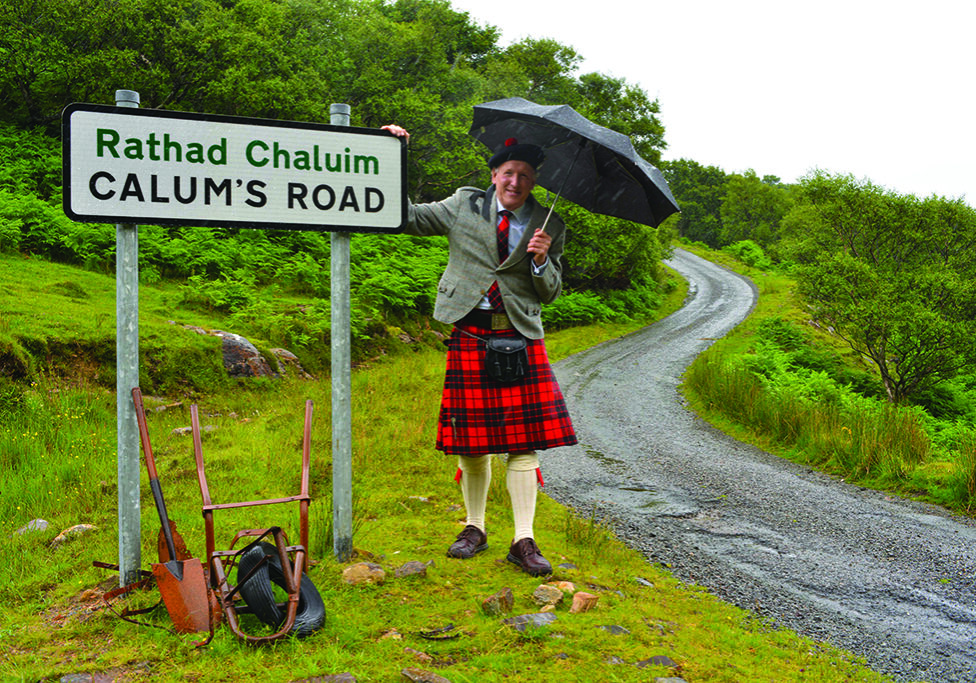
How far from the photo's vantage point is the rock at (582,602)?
2.91m

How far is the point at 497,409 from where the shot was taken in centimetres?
351

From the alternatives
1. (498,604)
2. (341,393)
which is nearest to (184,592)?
(341,393)

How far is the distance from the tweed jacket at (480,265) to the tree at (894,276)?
14.8 meters

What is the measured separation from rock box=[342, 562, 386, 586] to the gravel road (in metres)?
1.74

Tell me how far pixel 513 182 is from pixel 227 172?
4.62 ft

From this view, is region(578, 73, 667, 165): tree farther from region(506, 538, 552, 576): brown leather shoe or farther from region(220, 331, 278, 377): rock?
region(506, 538, 552, 576): brown leather shoe

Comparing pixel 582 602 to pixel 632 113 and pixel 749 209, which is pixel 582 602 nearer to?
pixel 632 113

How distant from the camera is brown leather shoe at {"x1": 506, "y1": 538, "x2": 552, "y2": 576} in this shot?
332cm

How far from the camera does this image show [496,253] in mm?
3533

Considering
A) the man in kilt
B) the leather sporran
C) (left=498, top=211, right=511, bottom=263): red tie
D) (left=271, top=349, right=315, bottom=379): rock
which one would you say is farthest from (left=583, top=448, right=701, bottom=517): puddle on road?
(left=271, top=349, right=315, bottom=379): rock

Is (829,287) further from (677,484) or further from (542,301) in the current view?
(542,301)

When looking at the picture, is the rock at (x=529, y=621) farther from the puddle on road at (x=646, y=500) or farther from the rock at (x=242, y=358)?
the rock at (x=242, y=358)

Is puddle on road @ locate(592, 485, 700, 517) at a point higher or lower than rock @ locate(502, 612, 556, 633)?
lower

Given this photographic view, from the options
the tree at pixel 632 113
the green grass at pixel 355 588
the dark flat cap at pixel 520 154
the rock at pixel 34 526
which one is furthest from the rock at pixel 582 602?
the tree at pixel 632 113
